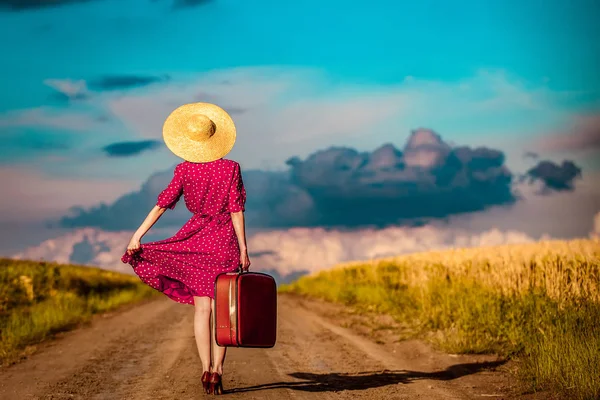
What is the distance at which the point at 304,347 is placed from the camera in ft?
35.3

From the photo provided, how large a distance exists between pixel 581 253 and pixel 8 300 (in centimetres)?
1317

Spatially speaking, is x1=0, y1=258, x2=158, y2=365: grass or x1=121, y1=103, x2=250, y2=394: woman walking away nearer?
x1=121, y1=103, x2=250, y2=394: woman walking away

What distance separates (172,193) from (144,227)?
448 millimetres

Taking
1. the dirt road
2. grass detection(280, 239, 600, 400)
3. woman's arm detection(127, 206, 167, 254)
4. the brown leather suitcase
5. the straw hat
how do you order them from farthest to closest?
grass detection(280, 239, 600, 400), the dirt road, the straw hat, woman's arm detection(127, 206, 167, 254), the brown leather suitcase

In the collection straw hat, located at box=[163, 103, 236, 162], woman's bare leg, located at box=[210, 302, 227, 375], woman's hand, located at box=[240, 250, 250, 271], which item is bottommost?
woman's bare leg, located at box=[210, 302, 227, 375]

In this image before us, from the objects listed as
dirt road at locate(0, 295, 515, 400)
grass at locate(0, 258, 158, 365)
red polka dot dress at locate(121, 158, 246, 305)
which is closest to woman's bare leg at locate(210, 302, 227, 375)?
dirt road at locate(0, 295, 515, 400)

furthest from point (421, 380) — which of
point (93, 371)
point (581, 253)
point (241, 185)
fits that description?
point (581, 253)

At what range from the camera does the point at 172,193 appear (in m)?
6.75

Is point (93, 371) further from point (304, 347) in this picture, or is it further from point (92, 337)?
point (92, 337)

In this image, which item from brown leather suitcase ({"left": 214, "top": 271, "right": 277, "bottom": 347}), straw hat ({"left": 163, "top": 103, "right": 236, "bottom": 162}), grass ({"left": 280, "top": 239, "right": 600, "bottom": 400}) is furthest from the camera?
grass ({"left": 280, "top": 239, "right": 600, "bottom": 400})

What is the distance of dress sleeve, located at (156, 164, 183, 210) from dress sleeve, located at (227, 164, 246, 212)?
1.77ft

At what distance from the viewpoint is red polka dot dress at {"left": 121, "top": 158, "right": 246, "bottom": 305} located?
6.76m

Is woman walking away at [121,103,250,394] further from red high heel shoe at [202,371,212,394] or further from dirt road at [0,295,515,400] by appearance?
dirt road at [0,295,515,400]

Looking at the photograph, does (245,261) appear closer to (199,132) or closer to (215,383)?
(215,383)
